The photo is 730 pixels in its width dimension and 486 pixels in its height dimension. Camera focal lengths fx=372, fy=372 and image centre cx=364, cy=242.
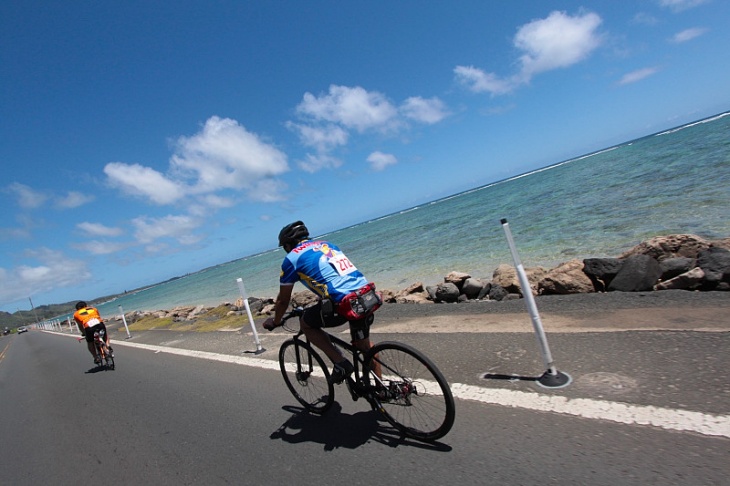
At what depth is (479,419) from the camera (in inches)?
125

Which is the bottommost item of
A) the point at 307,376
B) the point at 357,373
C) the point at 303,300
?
the point at 303,300

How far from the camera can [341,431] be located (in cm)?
358

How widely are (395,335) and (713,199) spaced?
46.8 ft

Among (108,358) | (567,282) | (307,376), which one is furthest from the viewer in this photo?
(108,358)

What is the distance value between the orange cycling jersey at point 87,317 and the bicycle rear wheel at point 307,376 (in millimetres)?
7678

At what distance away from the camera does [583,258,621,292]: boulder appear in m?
6.54

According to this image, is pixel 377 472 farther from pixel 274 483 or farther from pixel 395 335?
pixel 395 335

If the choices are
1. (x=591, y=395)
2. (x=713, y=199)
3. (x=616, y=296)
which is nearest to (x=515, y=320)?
(x=616, y=296)

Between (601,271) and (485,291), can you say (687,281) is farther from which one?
(485,291)

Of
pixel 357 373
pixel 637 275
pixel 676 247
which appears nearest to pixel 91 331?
pixel 357 373

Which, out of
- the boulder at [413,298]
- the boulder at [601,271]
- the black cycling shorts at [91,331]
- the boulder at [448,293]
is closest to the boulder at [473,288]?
the boulder at [448,293]

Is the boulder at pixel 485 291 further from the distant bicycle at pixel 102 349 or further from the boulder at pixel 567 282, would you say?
the distant bicycle at pixel 102 349

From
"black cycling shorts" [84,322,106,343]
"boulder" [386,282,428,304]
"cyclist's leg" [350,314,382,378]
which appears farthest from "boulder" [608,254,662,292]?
"black cycling shorts" [84,322,106,343]

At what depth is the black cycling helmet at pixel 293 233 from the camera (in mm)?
3549
